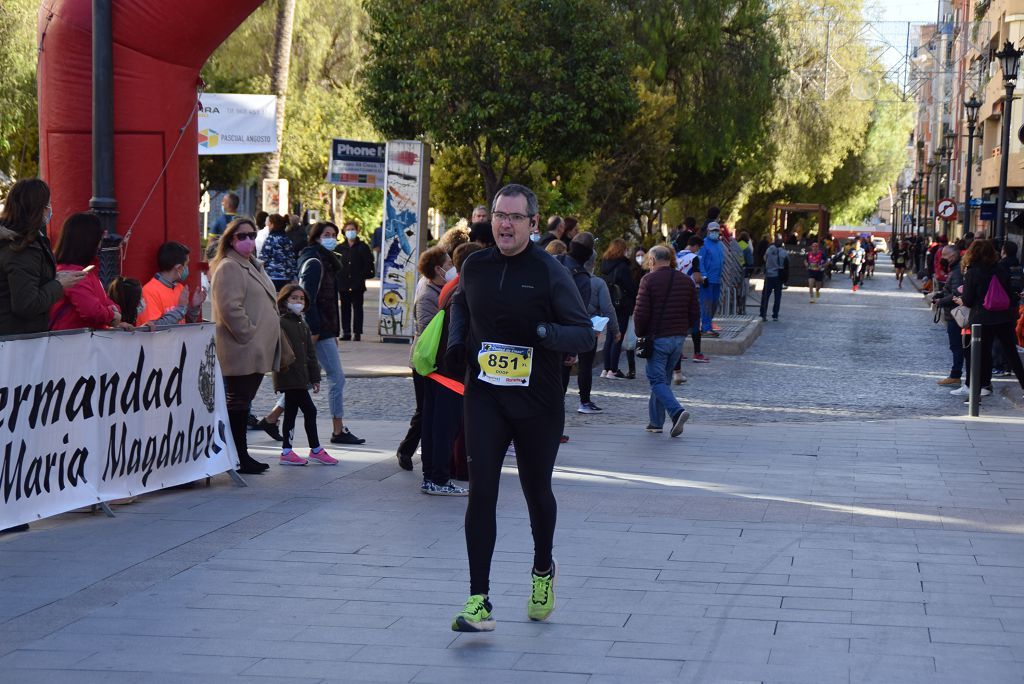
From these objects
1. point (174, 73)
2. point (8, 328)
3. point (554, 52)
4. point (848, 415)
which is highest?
point (554, 52)

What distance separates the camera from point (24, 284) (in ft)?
24.0

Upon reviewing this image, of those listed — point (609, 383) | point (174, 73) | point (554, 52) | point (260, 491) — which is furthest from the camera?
point (554, 52)

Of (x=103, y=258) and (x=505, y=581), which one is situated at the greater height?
(x=103, y=258)

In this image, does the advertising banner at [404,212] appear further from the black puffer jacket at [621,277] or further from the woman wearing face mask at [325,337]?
the woman wearing face mask at [325,337]

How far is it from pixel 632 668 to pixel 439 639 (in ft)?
2.71

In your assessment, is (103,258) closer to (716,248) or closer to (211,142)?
(211,142)

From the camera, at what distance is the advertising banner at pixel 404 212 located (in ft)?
62.2

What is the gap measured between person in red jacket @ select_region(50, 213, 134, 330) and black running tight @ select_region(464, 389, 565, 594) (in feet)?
9.82

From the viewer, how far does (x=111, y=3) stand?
902 centimetres

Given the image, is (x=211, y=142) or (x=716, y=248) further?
(x=716, y=248)

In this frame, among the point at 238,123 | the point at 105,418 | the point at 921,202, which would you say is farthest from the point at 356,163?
the point at 921,202

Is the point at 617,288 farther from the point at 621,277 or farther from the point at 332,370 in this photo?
the point at 332,370

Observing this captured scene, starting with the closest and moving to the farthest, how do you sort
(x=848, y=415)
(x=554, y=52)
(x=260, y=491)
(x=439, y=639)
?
(x=439, y=639)
(x=260, y=491)
(x=848, y=415)
(x=554, y=52)

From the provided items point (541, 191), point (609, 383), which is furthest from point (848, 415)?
point (541, 191)
